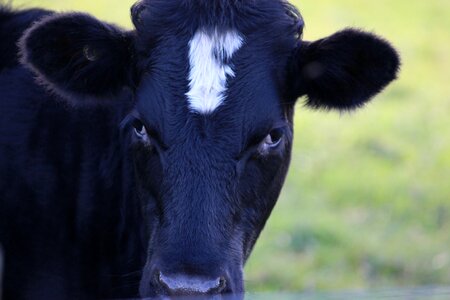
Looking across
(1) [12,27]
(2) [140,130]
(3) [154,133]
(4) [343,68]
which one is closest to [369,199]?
(4) [343,68]

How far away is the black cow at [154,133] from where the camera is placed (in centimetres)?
421

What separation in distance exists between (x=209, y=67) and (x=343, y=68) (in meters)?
0.74

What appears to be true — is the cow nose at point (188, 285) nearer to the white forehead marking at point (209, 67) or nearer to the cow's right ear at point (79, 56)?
the white forehead marking at point (209, 67)

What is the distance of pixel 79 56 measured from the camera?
15.5 ft

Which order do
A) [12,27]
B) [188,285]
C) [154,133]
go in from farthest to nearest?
[12,27]
[154,133]
[188,285]

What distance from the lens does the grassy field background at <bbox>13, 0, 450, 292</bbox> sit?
25.1 ft

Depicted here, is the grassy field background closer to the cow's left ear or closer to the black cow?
the black cow

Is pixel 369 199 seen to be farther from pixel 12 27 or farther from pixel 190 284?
pixel 190 284

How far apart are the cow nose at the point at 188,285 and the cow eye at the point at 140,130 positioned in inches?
33.1

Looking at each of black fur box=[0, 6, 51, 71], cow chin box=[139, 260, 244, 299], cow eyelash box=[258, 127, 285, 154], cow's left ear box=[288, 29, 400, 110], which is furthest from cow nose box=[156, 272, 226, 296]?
black fur box=[0, 6, 51, 71]

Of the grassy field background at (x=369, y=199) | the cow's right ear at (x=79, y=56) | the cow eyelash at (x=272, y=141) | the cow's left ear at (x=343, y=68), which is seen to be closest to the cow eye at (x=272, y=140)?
the cow eyelash at (x=272, y=141)

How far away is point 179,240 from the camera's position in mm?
4059

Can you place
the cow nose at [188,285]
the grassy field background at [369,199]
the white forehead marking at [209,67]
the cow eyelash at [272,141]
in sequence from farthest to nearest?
the grassy field background at [369,199] < the cow eyelash at [272,141] < the white forehead marking at [209,67] < the cow nose at [188,285]

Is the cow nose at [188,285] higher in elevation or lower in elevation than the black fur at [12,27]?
lower
